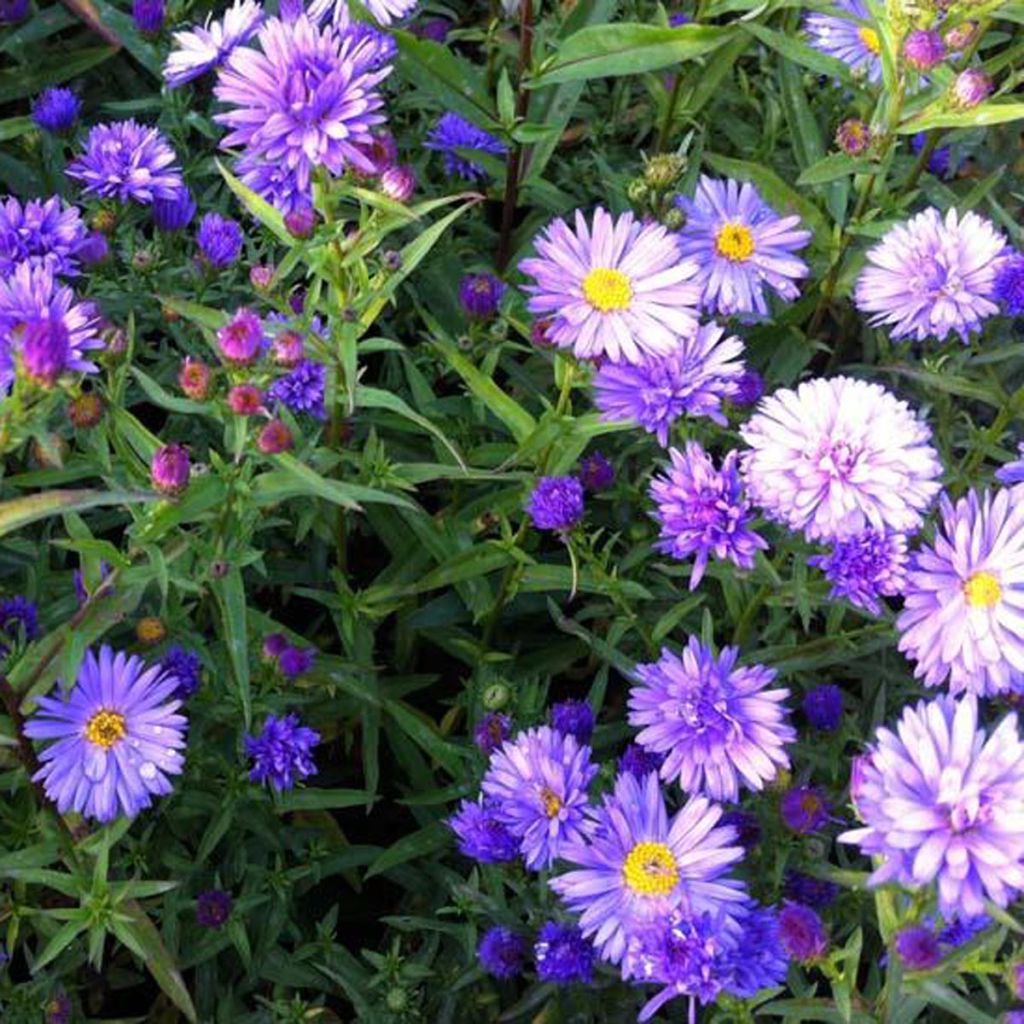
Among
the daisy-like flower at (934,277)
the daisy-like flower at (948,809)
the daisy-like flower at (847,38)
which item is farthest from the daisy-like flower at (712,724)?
the daisy-like flower at (847,38)

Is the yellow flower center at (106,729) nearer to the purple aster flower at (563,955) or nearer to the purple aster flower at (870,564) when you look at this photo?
the purple aster flower at (563,955)

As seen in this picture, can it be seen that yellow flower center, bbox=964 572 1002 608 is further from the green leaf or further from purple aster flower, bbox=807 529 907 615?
the green leaf

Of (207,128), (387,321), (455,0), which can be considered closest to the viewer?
(207,128)

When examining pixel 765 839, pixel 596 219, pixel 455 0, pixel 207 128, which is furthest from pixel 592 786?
pixel 455 0

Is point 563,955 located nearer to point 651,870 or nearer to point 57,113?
point 651,870

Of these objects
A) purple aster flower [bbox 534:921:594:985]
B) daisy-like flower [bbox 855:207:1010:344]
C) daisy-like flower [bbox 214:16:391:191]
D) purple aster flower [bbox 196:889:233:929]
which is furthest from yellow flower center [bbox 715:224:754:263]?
purple aster flower [bbox 196:889:233:929]

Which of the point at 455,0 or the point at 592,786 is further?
the point at 455,0

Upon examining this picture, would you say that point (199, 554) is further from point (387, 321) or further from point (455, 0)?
point (455, 0)
